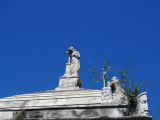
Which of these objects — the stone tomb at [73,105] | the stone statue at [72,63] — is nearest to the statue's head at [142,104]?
the stone tomb at [73,105]

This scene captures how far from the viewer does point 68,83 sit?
17703 millimetres

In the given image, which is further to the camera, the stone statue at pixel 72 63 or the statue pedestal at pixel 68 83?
the stone statue at pixel 72 63

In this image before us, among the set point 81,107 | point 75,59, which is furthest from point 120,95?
point 75,59

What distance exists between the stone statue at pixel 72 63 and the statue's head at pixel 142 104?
217 inches

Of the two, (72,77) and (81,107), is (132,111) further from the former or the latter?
(72,77)

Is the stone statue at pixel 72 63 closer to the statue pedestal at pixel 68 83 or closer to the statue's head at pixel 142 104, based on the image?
the statue pedestal at pixel 68 83

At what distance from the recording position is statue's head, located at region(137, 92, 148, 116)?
41.8 feet

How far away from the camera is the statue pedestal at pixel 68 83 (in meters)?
17.4

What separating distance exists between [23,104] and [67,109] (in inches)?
97.7

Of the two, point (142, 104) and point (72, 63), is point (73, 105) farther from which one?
point (72, 63)

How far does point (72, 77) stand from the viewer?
18.0 metres

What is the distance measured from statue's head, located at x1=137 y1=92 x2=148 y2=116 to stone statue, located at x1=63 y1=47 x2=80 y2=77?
5499 millimetres

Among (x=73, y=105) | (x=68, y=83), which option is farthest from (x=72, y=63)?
(x=73, y=105)

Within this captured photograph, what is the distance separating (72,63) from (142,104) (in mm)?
6464
